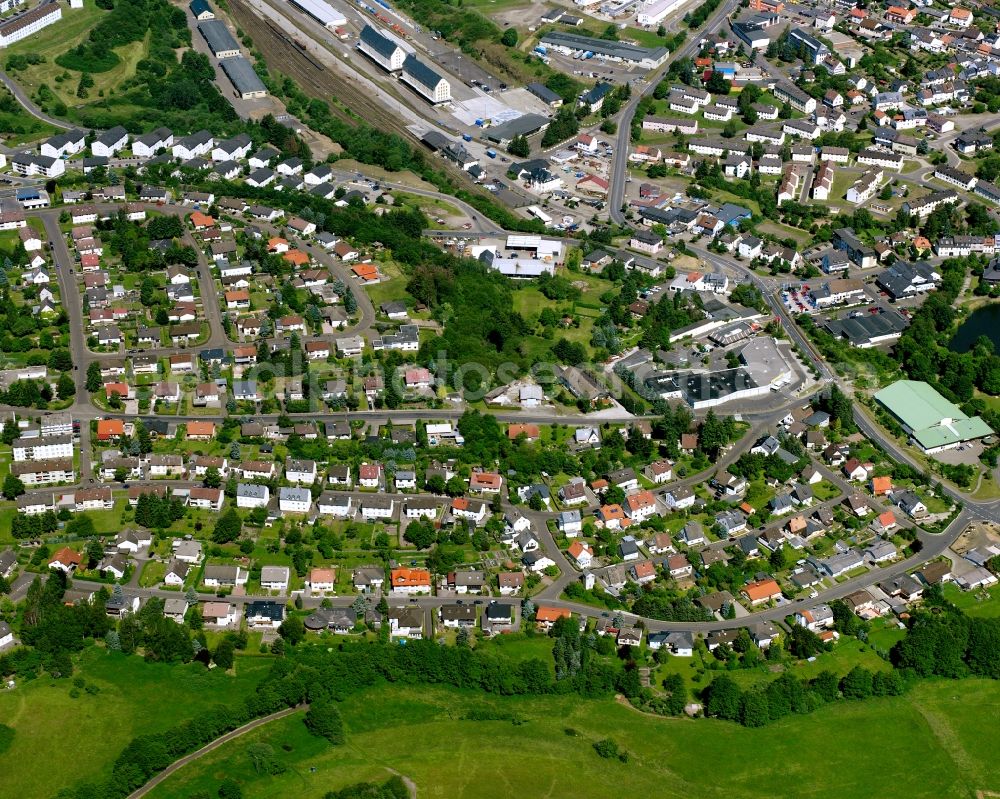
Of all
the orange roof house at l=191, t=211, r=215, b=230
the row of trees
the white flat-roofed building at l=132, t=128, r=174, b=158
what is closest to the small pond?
the row of trees

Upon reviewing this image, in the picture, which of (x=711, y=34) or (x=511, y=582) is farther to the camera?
(x=711, y=34)

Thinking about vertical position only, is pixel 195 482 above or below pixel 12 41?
below

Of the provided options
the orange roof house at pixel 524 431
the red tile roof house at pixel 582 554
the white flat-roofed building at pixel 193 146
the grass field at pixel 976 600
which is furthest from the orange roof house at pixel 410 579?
the white flat-roofed building at pixel 193 146

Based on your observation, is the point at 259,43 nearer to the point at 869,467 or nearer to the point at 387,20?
the point at 387,20

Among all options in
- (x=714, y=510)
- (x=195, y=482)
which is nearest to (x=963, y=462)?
(x=714, y=510)

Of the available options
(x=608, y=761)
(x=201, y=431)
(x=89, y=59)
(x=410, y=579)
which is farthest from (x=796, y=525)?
(x=89, y=59)

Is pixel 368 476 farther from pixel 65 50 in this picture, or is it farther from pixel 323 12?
pixel 323 12

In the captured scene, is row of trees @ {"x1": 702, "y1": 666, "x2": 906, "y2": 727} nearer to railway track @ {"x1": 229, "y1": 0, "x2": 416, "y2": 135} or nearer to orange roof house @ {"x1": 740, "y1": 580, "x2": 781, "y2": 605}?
orange roof house @ {"x1": 740, "y1": 580, "x2": 781, "y2": 605}

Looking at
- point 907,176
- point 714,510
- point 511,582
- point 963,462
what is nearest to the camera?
point 511,582
